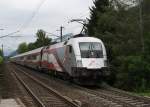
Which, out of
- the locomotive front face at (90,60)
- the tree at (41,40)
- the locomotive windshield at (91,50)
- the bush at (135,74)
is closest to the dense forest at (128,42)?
the bush at (135,74)

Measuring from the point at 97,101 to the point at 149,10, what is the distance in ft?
44.7

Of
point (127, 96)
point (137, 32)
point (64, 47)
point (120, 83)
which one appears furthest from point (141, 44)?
point (127, 96)

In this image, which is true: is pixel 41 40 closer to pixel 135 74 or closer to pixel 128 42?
pixel 128 42

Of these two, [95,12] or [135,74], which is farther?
[95,12]

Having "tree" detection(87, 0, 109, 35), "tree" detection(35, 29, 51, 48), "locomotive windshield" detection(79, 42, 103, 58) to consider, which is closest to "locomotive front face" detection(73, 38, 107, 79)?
"locomotive windshield" detection(79, 42, 103, 58)

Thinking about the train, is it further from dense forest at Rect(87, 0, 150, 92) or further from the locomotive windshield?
dense forest at Rect(87, 0, 150, 92)

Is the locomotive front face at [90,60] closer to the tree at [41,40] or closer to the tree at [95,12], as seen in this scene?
the tree at [95,12]

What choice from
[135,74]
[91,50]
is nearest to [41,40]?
[91,50]

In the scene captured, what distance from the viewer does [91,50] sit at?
76.8ft

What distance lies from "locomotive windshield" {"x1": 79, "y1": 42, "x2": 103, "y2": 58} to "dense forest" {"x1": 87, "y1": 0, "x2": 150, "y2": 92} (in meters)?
1.48

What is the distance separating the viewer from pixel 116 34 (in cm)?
2752

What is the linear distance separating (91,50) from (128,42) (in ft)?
9.92

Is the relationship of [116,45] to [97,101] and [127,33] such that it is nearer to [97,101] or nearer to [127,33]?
[127,33]

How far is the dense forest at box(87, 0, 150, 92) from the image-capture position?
71.9 feet
